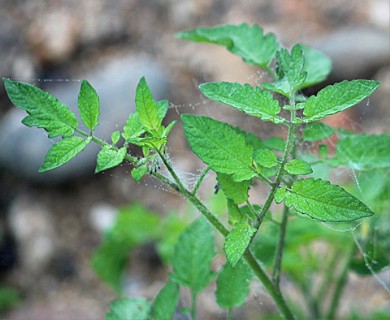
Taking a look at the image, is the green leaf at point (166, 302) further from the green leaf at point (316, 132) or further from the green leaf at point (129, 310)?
the green leaf at point (316, 132)

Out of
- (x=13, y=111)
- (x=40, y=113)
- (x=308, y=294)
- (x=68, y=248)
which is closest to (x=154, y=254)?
(x=68, y=248)

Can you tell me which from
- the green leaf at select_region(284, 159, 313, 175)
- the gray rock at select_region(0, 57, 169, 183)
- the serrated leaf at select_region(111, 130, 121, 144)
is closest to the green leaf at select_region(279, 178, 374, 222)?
the green leaf at select_region(284, 159, 313, 175)

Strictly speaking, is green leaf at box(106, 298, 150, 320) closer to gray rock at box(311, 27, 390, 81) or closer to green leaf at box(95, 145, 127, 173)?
green leaf at box(95, 145, 127, 173)

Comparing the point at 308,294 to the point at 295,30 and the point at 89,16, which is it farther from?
the point at 89,16

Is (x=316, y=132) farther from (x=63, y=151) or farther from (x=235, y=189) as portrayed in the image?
(x=63, y=151)

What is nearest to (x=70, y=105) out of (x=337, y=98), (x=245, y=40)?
(x=245, y=40)
